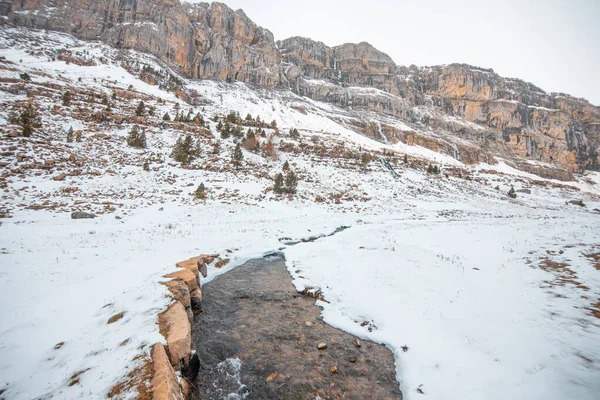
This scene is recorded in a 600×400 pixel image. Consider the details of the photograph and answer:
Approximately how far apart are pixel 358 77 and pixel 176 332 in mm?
169037

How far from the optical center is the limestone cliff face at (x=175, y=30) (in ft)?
307

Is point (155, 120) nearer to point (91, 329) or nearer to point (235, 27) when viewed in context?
point (91, 329)

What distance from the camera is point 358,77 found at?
150000 millimetres

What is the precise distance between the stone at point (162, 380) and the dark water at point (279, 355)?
1.02m

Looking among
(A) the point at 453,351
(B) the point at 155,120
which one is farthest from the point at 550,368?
(B) the point at 155,120

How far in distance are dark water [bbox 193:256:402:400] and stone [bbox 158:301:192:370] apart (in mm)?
721

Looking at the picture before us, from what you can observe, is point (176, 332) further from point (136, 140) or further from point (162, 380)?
point (136, 140)

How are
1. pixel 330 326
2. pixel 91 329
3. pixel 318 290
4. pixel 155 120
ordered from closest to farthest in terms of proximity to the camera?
pixel 91 329 < pixel 330 326 < pixel 318 290 < pixel 155 120

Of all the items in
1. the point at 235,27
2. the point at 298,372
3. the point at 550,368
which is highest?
the point at 235,27

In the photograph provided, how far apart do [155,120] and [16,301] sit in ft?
138

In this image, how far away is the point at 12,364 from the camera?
421 centimetres

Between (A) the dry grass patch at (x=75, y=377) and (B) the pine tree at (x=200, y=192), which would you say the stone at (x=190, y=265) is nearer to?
(A) the dry grass patch at (x=75, y=377)

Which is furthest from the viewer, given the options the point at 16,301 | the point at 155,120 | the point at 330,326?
the point at 155,120

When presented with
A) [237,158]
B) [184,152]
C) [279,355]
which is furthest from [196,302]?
[184,152]
